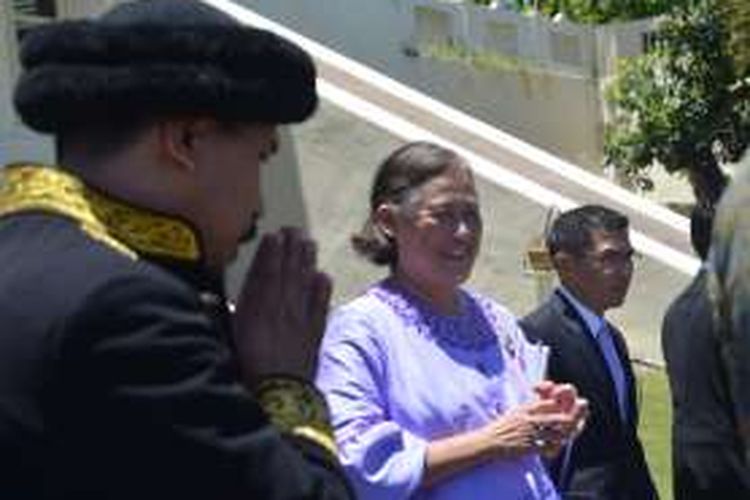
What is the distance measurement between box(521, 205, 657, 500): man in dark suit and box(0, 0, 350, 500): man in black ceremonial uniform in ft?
8.88

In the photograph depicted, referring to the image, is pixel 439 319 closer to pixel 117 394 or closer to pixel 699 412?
pixel 699 412

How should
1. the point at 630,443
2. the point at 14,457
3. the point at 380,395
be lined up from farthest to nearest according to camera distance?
the point at 630,443 → the point at 380,395 → the point at 14,457

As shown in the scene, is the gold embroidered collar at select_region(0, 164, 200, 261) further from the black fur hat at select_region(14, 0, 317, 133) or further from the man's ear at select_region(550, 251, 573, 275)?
the man's ear at select_region(550, 251, 573, 275)

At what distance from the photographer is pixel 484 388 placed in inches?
175

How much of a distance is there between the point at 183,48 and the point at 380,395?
1.90 m

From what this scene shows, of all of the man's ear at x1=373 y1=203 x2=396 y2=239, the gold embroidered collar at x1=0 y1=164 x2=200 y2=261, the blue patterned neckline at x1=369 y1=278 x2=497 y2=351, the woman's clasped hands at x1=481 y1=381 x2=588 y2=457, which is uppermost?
the gold embroidered collar at x1=0 y1=164 x2=200 y2=261

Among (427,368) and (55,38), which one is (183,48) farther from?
(427,368)

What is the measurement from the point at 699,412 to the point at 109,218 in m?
2.86

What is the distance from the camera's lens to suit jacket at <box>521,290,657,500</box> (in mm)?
5383

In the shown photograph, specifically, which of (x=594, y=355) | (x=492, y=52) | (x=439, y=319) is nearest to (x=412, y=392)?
(x=439, y=319)

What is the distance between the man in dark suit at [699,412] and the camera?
498 cm

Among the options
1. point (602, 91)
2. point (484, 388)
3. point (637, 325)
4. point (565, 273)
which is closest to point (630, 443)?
point (565, 273)

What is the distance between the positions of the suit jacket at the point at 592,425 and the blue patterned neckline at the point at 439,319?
805 mm

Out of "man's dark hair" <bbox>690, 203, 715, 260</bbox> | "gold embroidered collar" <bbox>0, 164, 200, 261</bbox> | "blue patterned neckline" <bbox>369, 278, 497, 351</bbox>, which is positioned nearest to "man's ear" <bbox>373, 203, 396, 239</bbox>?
"blue patterned neckline" <bbox>369, 278, 497, 351</bbox>
